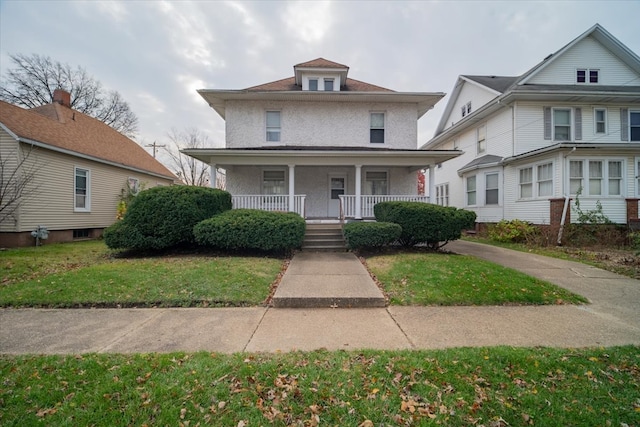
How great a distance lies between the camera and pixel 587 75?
14.9 metres

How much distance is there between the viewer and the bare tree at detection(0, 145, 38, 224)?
32.5 ft

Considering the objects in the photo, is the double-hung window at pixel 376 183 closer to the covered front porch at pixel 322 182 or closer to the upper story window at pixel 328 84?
the covered front porch at pixel 322 182

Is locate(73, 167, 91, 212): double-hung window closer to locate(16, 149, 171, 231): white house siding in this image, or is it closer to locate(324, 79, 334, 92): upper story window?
→ locate(16, 149, 171, 231): white house siding

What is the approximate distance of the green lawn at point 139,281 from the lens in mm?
4941

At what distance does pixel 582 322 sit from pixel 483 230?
12.1 m

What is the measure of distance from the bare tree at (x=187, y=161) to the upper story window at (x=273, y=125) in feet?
79.7

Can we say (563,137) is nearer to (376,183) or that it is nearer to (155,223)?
(376,183)

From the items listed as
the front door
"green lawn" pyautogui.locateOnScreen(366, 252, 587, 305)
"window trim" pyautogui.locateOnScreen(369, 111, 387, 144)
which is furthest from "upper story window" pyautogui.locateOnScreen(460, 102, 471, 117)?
"green lawn" pyautogui.locateOnScreen(366, 252, 587, 305)

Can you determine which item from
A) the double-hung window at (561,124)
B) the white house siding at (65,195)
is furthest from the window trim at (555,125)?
the white house siding at (65,195)

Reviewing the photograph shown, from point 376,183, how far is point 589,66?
13.9m

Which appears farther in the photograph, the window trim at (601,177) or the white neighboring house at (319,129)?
the white neighboring house at (319,129)

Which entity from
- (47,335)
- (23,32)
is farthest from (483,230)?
(23,32)

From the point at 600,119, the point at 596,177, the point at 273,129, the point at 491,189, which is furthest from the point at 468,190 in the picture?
the point at 273,129

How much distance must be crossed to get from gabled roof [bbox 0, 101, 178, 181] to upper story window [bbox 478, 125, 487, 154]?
69.6ft
